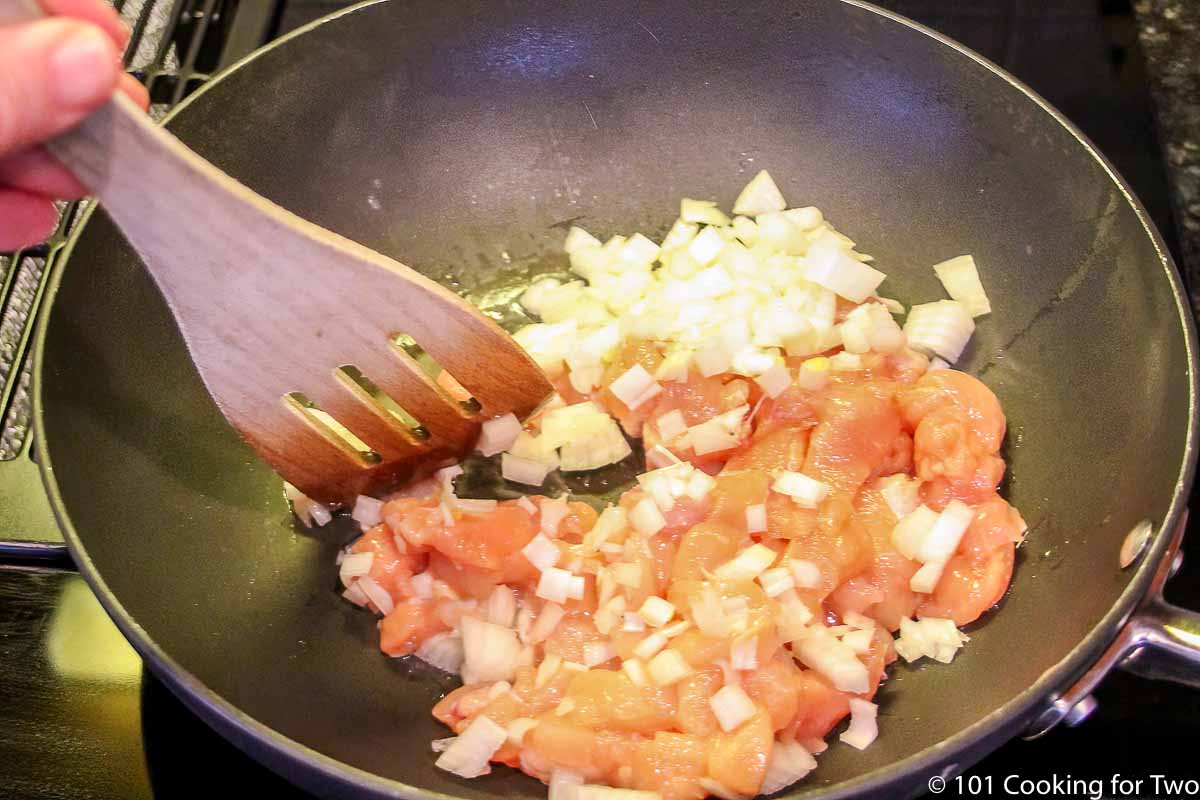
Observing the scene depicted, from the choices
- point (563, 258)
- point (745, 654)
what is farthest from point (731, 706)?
point (563, 258)

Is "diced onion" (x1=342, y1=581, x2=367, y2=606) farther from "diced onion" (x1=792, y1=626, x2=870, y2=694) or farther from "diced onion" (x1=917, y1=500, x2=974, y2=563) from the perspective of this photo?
"diced onion" (x1=917, y1=500, x2=974, y2=563)

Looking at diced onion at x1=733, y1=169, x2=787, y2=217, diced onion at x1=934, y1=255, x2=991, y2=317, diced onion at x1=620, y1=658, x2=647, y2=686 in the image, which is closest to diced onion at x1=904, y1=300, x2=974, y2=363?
diced onion at x1=934, y1=255, x2=991, y2=317

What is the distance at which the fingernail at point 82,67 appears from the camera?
1075mm

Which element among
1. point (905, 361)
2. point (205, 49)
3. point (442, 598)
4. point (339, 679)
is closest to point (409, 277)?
point (442, 598)

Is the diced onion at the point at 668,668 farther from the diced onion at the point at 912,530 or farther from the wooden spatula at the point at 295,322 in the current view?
the wooden spatula at the point at 295,322

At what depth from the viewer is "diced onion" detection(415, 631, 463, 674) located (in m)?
1.56

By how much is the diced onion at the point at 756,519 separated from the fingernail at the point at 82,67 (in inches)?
40.7

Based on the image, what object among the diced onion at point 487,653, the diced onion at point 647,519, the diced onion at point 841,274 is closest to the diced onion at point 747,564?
the diced onion at point 647,519

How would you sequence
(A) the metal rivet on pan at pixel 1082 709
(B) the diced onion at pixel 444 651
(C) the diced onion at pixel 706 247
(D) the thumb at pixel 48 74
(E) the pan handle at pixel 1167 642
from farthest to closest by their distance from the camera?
(C) the diced onion at pixel 706 247
(B) the diced onion at pixel 444 651
(A) the metal rivet on pan at pixel 1082 709
(E) the pan handle at pixel 1167 642
(D) the thumb at pixel 48 74

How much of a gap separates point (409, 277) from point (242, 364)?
27cm

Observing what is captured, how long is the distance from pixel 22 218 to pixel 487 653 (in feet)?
3.21

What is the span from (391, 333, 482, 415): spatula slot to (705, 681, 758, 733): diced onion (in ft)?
2.01

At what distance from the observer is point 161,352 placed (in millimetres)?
1719

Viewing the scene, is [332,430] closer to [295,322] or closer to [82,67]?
[295,322]
